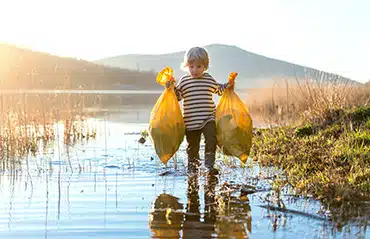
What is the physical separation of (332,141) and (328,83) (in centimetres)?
363

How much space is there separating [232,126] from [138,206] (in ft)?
6.90

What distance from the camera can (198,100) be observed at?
7258mm

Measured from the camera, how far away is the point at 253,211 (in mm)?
5250

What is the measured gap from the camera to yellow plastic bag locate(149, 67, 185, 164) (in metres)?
7.27

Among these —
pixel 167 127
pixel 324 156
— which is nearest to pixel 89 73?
pixel 167 127

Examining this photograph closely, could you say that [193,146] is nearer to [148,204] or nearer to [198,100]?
[198,100]

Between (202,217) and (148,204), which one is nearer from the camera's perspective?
(202,217)

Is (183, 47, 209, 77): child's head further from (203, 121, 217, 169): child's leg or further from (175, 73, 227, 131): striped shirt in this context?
(203, 121, 217, 169): child's leg

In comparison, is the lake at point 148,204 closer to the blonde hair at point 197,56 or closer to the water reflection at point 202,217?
the water reflection at point 202,217

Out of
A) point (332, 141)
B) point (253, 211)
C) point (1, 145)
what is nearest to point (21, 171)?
point (1, 145)

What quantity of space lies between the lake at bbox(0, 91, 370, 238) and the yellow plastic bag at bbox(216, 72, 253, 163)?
1.12 feet

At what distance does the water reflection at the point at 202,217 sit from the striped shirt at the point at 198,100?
4.23ft

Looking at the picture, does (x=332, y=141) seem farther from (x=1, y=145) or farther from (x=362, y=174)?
(x=1, y=145)

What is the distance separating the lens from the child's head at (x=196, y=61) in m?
7.10
